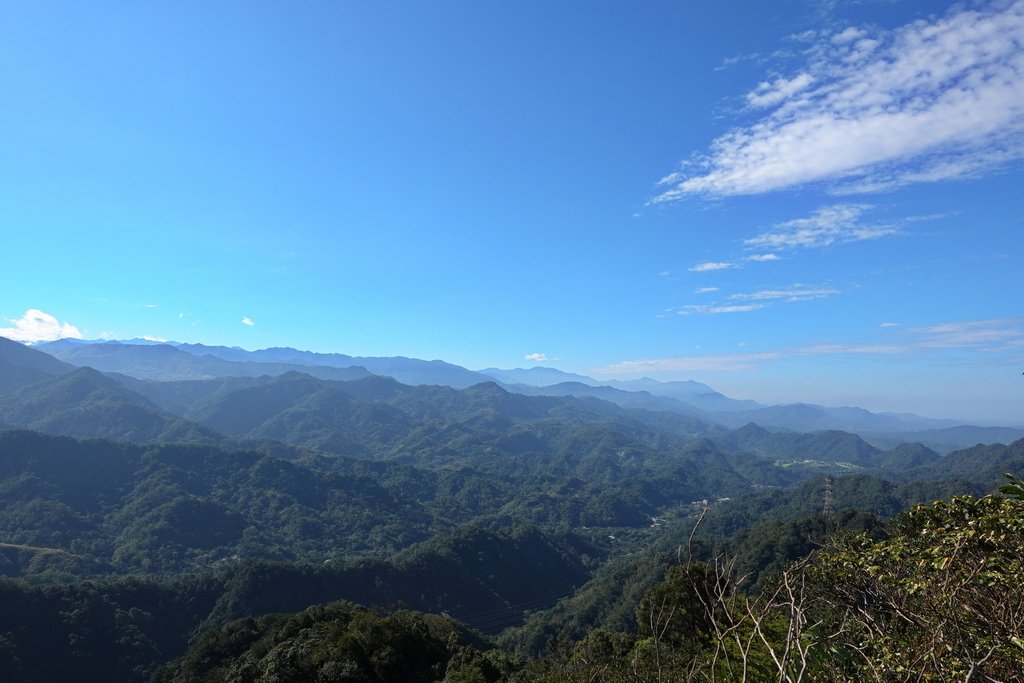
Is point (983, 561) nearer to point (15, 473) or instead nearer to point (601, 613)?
point (601, 613)

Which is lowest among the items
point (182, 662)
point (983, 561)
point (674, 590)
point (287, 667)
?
point (182, 662)

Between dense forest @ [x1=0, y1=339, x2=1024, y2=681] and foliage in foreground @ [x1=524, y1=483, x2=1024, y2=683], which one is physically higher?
foliage in foreground @ [x1=524, y1=483, x2=1024, y2=683]

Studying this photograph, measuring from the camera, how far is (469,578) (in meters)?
104

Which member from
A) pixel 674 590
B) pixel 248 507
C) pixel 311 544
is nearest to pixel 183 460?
pixel 248 507

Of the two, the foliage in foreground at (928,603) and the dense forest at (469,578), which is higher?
the foliage in foreground at (928,603)

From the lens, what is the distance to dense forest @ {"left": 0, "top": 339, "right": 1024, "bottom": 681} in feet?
24.9

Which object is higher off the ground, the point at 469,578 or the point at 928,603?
the point at 928,603

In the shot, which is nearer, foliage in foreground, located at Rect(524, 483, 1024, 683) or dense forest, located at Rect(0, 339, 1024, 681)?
foliage in foreground, located at Rect(524, 483, 1024, 683)

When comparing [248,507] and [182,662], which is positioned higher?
[182,662]

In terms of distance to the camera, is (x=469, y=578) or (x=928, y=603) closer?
(x=928, y=603)

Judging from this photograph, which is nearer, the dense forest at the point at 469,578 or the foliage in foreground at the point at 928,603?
the foliage in foreground at the point at 928,603

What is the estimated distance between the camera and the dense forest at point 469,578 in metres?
7.59

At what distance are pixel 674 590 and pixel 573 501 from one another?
169 meters

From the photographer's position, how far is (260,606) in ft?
246
